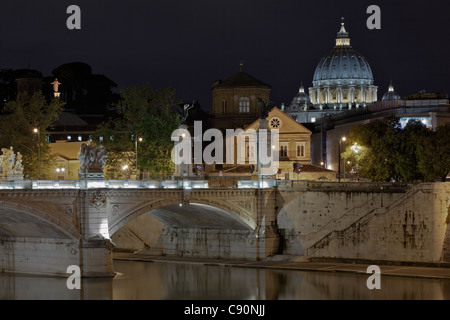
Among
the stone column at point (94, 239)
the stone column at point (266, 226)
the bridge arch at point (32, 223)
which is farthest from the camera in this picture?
the stone column at point (266, 226)

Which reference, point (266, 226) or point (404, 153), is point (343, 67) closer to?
point (404, 153)

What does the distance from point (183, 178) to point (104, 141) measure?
1588 centimetres

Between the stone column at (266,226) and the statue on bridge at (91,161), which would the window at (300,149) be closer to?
the stone column at (266,226)

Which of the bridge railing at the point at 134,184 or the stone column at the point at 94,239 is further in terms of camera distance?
the stone column at the point at 94,239

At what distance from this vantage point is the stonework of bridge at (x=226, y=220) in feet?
178

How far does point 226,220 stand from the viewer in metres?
63.5

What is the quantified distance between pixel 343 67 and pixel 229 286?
460 feet

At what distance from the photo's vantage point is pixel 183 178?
6356cm

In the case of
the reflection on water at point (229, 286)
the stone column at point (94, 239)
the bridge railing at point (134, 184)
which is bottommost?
the reflection on water at point (229, 286)

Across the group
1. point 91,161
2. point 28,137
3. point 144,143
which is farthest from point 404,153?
point 28,137

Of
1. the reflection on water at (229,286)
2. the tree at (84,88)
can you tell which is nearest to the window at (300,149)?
the reflection on water at (229,286)
